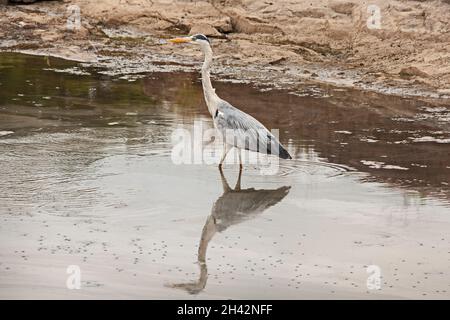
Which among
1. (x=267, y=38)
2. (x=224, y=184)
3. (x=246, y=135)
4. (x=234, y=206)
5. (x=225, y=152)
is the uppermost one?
(x=267, y=38)

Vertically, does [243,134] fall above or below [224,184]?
above

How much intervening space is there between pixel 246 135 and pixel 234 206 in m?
1.43

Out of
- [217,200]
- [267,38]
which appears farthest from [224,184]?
[267,38]

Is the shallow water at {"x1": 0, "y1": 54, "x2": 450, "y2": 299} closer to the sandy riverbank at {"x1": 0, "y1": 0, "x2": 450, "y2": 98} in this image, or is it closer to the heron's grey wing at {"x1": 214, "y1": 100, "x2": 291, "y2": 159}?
the heron's grey wing at {"x1": 214, "y1": 100, "x2": 291, "y2": 159}

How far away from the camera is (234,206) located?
9.44 meters

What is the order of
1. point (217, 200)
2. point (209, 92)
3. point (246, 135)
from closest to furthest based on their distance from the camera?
point (217, 200) → point (246, 135) → point (209, 92)

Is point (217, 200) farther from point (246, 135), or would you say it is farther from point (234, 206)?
point (246, 135)

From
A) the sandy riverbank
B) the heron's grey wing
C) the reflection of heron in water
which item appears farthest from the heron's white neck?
the sandy riverbank

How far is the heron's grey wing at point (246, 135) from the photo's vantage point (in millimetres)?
10562

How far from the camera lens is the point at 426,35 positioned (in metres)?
16.3

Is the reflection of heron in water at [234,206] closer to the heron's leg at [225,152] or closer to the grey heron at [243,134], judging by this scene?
the heron's leg at [225,152]

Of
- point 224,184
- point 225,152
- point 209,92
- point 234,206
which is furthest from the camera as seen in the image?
point 209,92

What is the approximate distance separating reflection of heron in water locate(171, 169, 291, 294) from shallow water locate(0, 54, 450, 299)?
0.09ft
